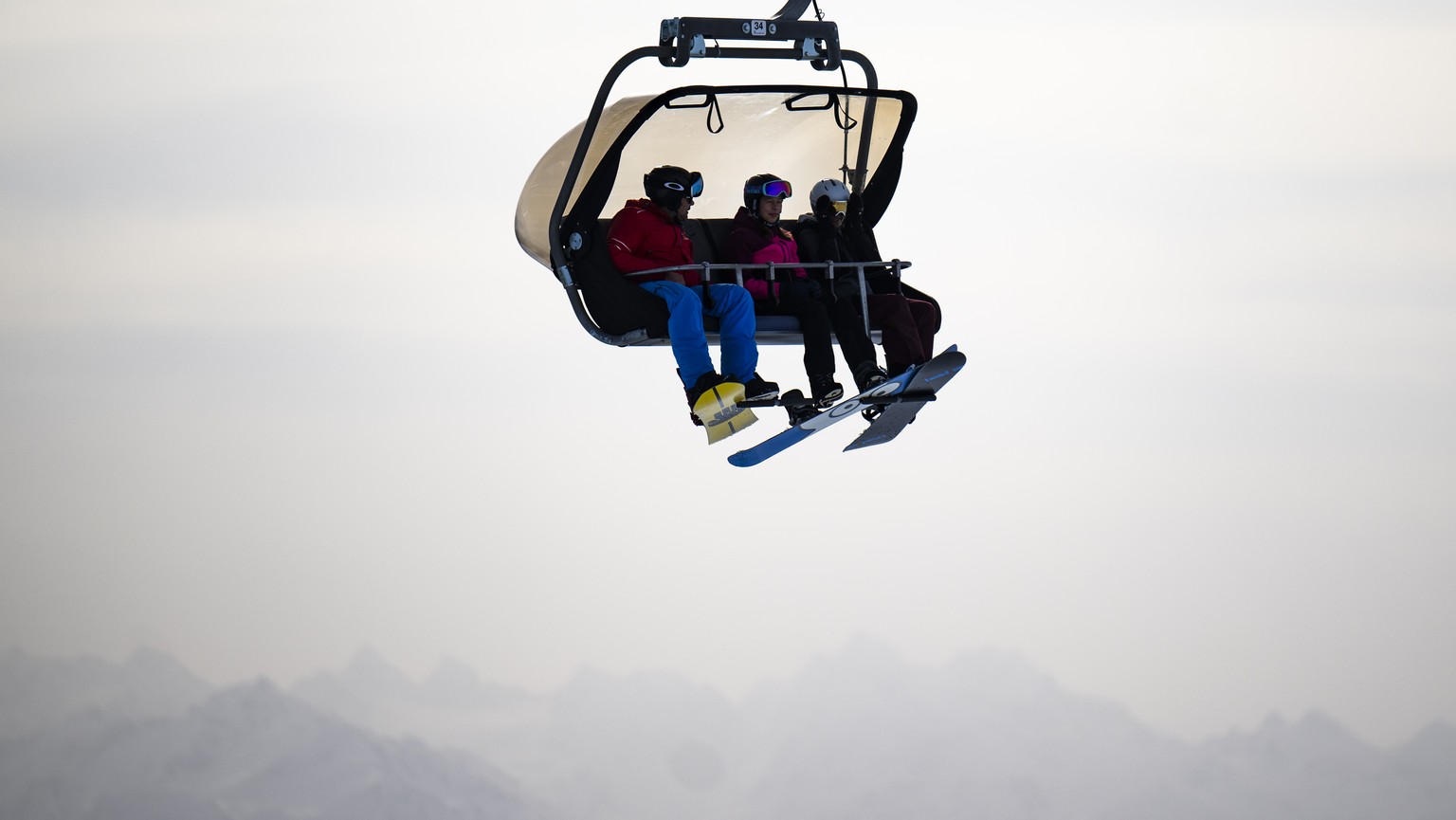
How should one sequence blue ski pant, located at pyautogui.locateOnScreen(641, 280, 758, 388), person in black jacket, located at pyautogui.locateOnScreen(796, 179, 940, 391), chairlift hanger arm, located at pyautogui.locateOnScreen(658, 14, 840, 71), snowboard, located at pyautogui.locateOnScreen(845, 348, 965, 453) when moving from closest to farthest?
1. chairlift hanger arm, located at pyautogui.locateOnScreen(658, 14, 840, 71)
2. blue ski pant, located at pyautogui.locateOnScreen(641, 280, 758, 388)
3. snowboard, located at pyautogui.locateOnScreen(845, 348, 965, 453)
4. person in black jacket, located at pyautogui.locateOnScreen(796, 179, 940, 391)

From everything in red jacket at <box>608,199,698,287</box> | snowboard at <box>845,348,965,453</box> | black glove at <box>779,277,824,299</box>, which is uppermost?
red jacket at <box>608,199,698,287</box>

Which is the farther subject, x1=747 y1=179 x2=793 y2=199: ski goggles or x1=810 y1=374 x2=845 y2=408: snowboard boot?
x1=747 y1=179 x2=793 y2=199: ski goggles

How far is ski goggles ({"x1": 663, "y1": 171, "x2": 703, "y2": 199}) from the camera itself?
10789 mm

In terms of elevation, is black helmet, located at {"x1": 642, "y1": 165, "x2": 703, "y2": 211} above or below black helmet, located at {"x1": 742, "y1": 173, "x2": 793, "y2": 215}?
above

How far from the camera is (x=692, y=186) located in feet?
35.6

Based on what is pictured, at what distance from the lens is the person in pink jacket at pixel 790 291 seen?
10680 mm

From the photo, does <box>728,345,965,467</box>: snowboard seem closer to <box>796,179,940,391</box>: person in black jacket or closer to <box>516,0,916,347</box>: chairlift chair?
<box>796,179,940,391</box>: person in black jacket

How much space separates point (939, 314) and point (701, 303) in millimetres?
1679

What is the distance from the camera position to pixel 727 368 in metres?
10.6

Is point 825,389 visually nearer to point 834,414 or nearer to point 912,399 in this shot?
point 834,414

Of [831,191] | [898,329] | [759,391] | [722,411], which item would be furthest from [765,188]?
[722,411]

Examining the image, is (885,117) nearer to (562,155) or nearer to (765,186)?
(765,186)

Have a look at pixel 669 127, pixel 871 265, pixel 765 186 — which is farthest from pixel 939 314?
pixel 669 127

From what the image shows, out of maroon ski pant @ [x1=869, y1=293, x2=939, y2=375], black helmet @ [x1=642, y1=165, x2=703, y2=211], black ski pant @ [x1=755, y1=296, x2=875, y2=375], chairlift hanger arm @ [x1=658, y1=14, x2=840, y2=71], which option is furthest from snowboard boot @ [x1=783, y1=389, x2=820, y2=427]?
chairlift hanger arm @ [x1=658, y1=14, x2=840, y2=71]
